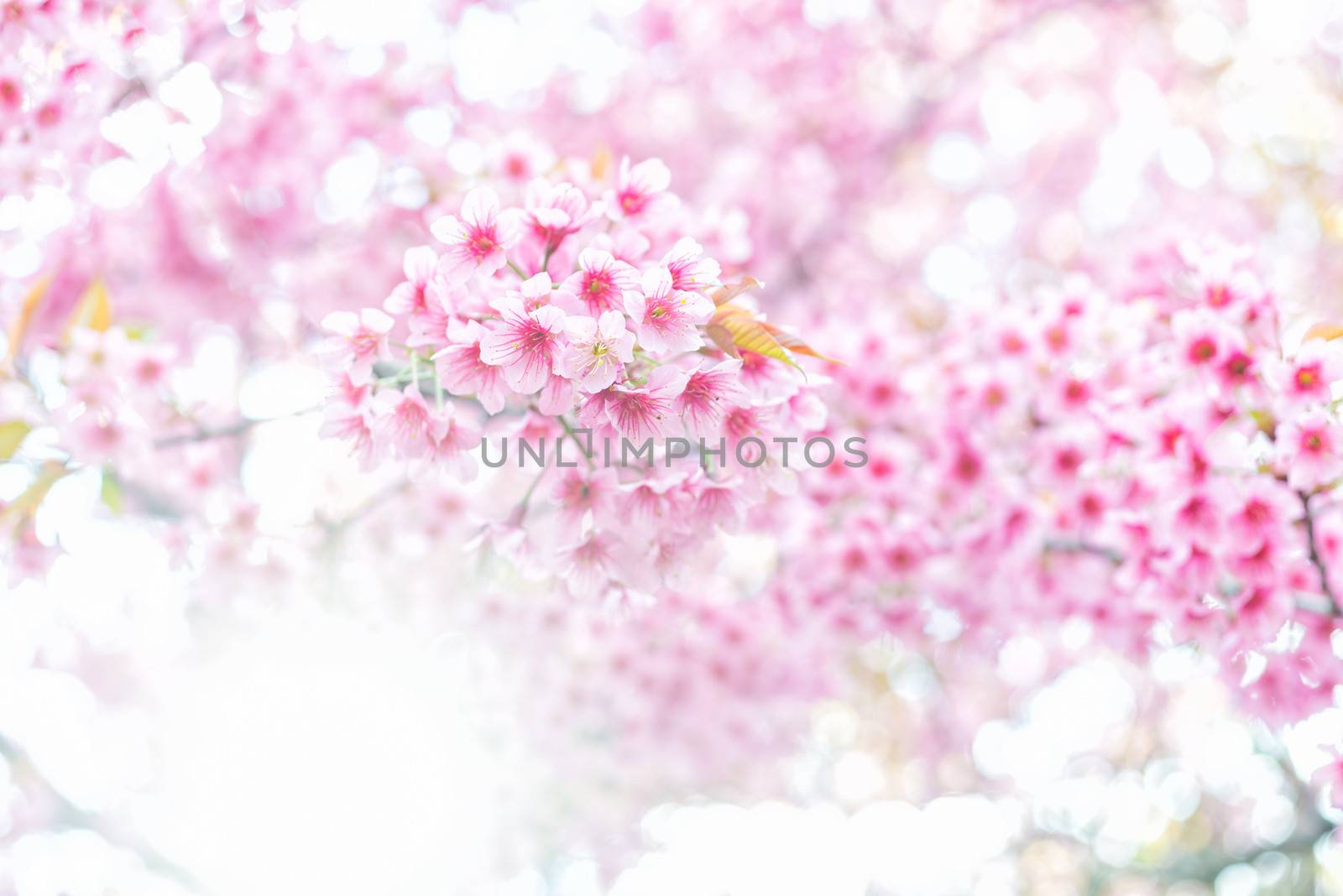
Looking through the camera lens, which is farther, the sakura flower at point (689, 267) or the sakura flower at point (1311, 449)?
the sakura flower at point (1311, 449)

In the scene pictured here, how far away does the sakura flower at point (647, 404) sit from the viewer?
1334 mm

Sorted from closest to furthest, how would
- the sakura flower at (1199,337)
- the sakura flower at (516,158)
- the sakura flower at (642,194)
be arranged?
the sakura flower at (642,194)
the sakura flower at (1199,337)
the sakura flower at (516,158)

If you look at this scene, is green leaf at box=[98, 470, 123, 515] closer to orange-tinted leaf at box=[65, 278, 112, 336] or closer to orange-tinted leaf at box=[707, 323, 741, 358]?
orange-tinted leaf at box=[65, 278, 112, 336]

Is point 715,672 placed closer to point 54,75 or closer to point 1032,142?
point 54,75

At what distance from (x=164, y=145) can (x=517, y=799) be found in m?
3.92

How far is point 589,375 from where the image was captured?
4.30ft

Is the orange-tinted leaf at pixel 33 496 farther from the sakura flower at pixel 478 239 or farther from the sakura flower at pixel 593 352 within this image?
the sakura flower at pixel 593 352

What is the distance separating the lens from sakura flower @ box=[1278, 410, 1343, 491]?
1.77 metres

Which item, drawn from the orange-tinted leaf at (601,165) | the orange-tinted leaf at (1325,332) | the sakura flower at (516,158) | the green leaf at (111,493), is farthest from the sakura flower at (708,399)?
the green leaf at (111,493)

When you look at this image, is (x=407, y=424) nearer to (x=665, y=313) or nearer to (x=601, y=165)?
(x=665, y=313)

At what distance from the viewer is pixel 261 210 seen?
13.4ft

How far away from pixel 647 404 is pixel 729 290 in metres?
0.24

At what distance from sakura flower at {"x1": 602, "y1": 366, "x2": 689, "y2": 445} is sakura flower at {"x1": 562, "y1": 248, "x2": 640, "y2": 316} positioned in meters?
0.14

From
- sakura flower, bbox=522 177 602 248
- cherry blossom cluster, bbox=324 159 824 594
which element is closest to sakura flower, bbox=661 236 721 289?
cherry blossom cluster, bbox=324 159 824 594
